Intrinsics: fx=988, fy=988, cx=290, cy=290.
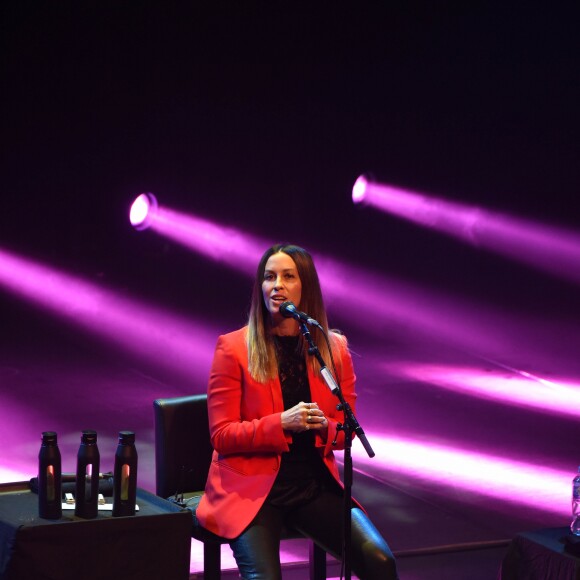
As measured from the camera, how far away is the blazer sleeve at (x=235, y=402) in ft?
10.3

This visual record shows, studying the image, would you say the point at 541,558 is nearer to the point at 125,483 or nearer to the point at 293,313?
the point at 293,313

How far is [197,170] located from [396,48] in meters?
1.50

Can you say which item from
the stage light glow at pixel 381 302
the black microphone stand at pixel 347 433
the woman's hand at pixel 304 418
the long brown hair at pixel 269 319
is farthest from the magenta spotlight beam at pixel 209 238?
the black microphone stand at pixel 347 433

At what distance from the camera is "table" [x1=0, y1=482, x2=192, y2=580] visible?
2586 mm

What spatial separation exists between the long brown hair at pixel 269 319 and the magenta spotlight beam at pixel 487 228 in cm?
282

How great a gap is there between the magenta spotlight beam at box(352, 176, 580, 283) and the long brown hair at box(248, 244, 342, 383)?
2822 millimetres

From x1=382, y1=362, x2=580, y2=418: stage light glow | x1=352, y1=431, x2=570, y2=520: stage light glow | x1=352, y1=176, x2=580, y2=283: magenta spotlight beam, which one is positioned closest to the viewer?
x1=352, y1=431, x2=570, y2=520: stage light glow

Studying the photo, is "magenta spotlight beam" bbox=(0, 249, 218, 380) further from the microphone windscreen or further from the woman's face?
the microphone windscreen

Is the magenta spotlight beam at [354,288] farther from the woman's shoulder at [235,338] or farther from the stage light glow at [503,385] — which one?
the woman's shoulder at [235,338]

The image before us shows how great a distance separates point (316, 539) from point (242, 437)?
41 cm

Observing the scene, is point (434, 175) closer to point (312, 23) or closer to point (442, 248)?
point (442, 248)

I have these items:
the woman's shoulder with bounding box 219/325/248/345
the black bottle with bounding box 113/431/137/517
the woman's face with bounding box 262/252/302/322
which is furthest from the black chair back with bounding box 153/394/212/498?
the black bottle with bounding box 113/431/137/517

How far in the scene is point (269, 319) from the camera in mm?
3334

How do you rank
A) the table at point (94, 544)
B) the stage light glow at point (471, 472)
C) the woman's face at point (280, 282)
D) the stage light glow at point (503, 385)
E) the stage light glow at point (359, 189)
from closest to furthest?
the table at point (94, 544) < the woman's face at point (280, 282) < the stage light glow at point (471, 472) < the stage light glow at point (359, 189) < the stage light glow at point (503, 385)
